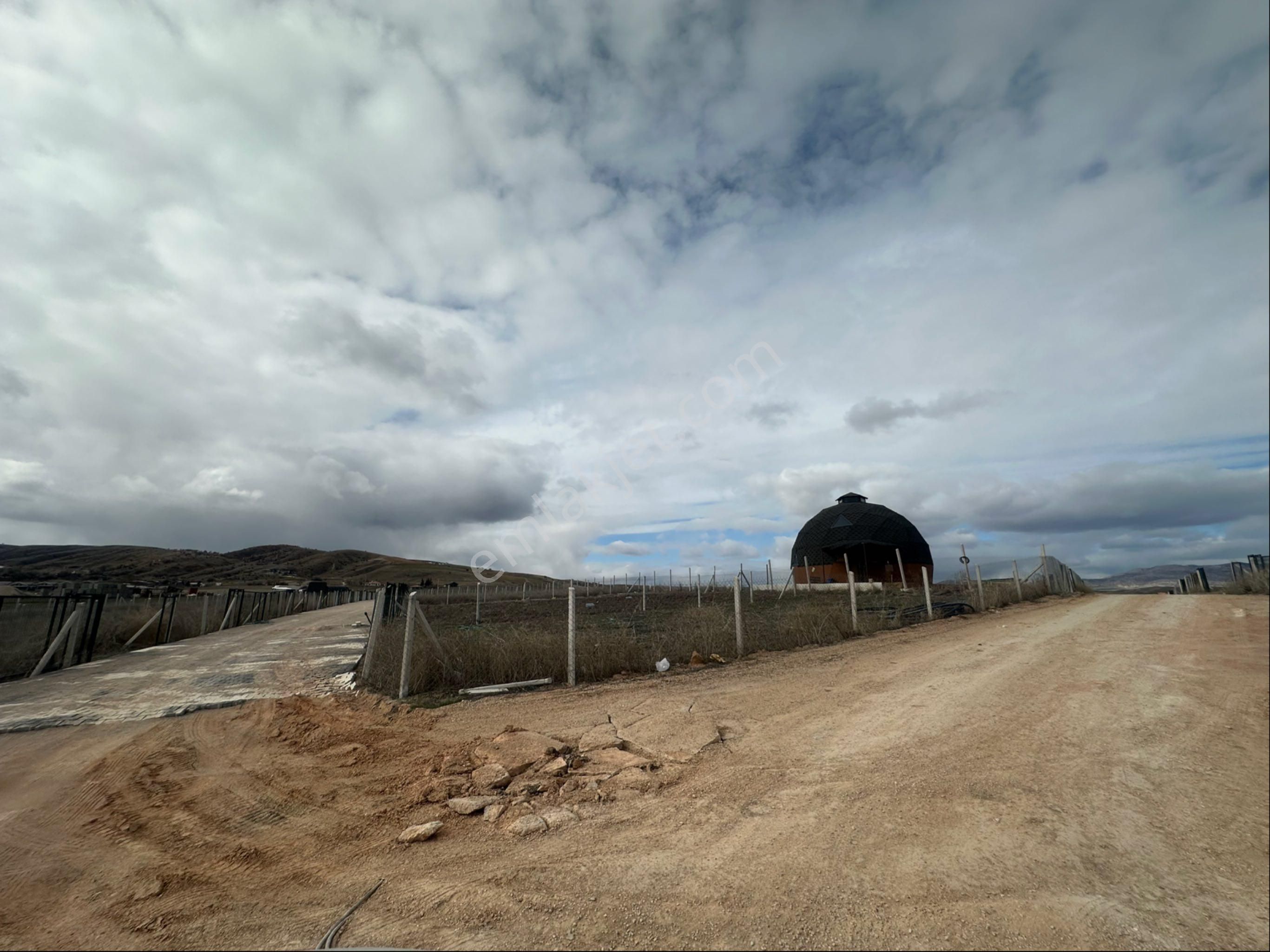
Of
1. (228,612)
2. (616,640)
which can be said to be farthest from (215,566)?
(616,640)

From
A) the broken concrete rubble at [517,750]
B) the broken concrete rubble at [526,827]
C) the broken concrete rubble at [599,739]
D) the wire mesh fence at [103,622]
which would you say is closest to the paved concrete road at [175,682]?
the wire mesh fence at [103,622]

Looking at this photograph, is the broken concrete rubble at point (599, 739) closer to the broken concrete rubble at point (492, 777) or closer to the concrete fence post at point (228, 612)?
the broken concrete rubble at point (492, 777)

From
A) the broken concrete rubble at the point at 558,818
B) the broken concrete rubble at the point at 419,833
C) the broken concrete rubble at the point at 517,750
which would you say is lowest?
the broken concrete rubble at the point at 419,833

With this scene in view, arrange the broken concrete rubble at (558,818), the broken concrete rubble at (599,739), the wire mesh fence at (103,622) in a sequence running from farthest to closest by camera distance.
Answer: the wire mesh fence at (103,622) → the broken concrete rubble at (599,739) → the broken concrete rubble at (558,818)

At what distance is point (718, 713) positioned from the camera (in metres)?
6.05

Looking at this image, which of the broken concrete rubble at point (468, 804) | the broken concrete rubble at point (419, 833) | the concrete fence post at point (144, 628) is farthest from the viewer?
the concrete fence post at point (144, 628)

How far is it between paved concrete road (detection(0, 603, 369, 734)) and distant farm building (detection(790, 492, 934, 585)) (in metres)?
36.3

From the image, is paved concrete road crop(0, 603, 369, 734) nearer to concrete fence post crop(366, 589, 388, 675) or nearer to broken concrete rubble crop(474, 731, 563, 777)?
concrete fence post crop(366, 589, 388, 675)

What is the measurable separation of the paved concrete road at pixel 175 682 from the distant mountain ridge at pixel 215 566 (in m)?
23.1

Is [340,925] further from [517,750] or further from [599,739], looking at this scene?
[599,739]

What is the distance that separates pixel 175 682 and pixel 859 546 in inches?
1693

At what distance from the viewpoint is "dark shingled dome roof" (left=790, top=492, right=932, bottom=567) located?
44.8 meters

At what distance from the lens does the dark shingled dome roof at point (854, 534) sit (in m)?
44.8

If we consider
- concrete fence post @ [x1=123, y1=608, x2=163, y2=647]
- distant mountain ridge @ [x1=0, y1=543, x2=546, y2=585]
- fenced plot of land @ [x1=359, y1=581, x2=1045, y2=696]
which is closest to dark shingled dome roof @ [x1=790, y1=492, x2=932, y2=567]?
fenced plot of land @ [x1=359, y1=581, x2=1045, y2=696]
